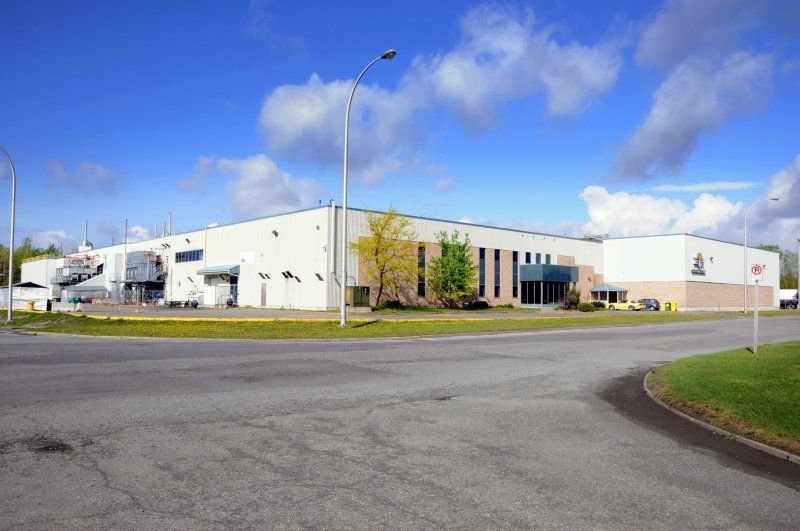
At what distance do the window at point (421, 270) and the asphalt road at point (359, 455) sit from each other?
38.3m

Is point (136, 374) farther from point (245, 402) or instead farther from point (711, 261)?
point (711, 261)

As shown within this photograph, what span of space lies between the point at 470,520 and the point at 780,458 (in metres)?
4.22

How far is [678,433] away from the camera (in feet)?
25.1

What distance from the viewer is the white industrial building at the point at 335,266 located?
47.1 meters

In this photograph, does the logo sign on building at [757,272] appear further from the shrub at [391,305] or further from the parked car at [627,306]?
the parked car at [627,306]

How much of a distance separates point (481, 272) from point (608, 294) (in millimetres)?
21217

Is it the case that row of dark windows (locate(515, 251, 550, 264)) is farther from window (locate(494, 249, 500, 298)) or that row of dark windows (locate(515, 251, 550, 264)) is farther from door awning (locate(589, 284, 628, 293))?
door awning (locate(589, 284, 628, 293))

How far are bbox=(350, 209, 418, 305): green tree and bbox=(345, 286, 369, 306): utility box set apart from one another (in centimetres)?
276

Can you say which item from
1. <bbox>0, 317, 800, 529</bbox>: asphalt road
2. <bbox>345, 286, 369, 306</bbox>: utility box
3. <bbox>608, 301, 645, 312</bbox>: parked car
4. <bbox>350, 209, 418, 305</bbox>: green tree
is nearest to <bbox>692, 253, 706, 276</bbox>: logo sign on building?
<bbox>608, 301, 645, 312</bbox>: parked car

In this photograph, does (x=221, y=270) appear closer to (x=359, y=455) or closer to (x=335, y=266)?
(x=335, y=266)

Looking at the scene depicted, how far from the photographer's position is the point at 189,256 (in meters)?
61.4

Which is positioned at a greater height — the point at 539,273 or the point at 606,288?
the point at 539,273

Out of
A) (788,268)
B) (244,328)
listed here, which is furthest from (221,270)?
(788,268)

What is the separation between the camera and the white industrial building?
154 feet
